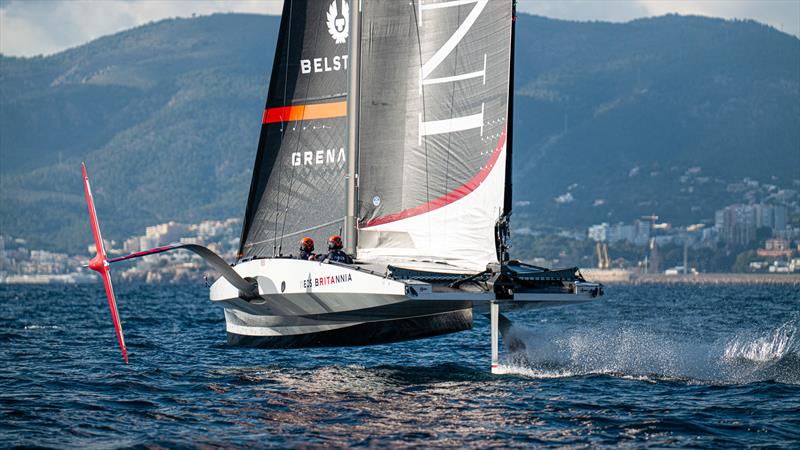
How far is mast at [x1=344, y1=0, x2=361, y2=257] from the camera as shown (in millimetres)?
22750

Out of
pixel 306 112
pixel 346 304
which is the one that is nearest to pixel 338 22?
pixel 306 112

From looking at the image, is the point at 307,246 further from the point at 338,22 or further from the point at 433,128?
the point at 338,22

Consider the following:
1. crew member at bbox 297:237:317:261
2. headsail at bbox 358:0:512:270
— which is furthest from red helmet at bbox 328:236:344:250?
headsail at bbox 358:0:512:270

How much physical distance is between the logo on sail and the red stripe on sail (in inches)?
151

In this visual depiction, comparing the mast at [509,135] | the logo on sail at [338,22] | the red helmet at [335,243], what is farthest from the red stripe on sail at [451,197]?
the logo on sail at [338,22]

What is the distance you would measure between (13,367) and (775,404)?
557 inches

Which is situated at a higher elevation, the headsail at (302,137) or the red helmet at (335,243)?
the headsail at (302,137)

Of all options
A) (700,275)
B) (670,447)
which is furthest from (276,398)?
(700,275)

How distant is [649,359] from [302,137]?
781 centimetres

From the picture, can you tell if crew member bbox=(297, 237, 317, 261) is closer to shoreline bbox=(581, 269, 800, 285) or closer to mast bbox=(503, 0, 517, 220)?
mast bbox=(503, 0, 517, 220)

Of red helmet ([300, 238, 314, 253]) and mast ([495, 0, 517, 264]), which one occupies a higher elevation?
mast ([495, 0, 517, 264])

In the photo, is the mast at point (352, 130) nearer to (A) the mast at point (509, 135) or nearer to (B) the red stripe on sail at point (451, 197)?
(B) the red stripe on sail at point (451, 197)

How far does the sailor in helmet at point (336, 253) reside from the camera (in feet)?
70.7

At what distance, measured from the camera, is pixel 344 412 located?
57.7 feet
